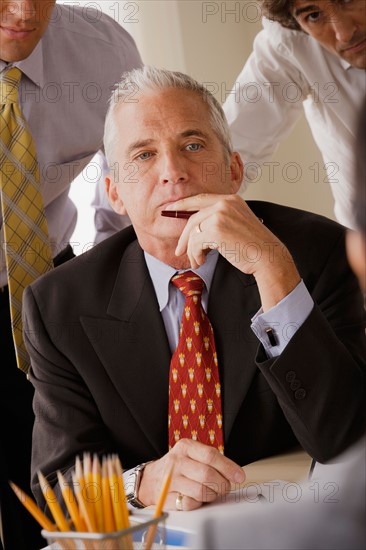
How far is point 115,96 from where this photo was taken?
1.97 metres

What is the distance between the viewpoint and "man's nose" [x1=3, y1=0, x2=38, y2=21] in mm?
2020

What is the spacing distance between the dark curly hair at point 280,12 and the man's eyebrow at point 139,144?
27.9 inches

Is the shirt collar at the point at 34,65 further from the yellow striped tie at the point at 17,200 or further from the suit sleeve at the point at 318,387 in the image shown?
the suit sleeve at the point at 318,387

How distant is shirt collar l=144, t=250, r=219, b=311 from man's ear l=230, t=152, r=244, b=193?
193 mm

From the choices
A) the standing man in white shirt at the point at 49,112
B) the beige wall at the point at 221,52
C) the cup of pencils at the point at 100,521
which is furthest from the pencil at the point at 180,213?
the beige wall at the point at 221,52

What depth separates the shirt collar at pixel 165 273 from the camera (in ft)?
6.14

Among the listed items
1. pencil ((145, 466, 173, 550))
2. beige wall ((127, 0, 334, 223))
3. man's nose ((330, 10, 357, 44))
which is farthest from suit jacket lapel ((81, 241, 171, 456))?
beige wall ((127, 0, 334, 223))

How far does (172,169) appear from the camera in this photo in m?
1.83

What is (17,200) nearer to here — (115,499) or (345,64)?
(345,64)

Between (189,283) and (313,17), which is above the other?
(313,17)

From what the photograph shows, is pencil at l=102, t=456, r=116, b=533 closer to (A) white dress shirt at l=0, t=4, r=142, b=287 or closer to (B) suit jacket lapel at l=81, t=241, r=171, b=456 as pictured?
(B) suit jacket lapel at l=81, t=241, r=171, b=456

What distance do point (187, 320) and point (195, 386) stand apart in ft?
0.45

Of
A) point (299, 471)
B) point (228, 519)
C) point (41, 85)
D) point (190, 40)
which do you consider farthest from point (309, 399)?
point (190, 40)

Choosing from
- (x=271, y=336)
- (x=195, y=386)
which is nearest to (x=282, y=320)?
(x=271, y=336)
